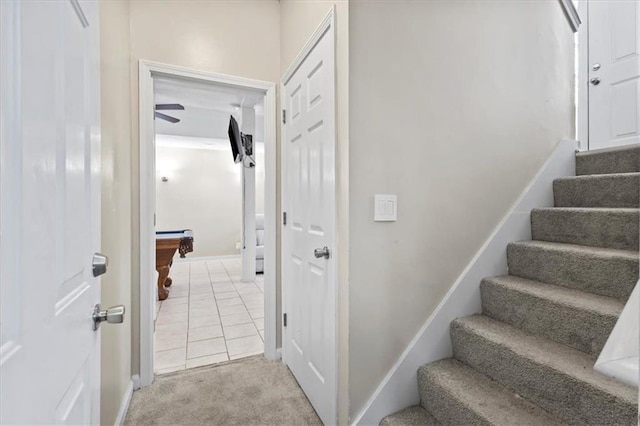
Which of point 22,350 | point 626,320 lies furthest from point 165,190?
point 626,320

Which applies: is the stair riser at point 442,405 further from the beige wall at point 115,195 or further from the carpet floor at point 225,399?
the beige wall at point 115,195

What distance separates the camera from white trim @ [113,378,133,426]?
155 cm

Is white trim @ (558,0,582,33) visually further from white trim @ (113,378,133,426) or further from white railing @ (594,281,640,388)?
white trim @ (113,378,133,426)

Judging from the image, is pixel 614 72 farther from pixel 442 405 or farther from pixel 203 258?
pixel 203 258

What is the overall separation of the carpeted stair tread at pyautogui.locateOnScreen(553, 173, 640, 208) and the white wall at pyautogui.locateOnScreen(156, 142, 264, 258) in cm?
603

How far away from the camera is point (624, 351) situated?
1.29 feet

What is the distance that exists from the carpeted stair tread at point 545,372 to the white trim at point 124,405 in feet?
5.98

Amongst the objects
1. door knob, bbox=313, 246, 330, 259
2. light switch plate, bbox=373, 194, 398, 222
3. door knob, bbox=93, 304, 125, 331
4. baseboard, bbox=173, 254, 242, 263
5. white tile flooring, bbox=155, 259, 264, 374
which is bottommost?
white tile flooring, bbox=155, 259, 264, 374

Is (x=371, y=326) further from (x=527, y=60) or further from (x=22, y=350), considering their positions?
(x=527, y=60)

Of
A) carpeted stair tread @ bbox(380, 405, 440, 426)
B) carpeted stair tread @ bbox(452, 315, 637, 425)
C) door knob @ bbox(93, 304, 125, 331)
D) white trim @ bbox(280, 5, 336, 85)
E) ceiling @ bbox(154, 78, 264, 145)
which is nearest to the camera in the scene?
door knob @ bbox(93, 304, 125, 331)

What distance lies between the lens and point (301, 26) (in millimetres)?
1920

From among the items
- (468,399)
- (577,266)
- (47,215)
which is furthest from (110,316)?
(577,266)

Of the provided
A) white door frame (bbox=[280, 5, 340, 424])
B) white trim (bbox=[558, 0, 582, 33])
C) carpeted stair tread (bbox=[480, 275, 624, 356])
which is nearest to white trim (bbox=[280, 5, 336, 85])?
white door frame (bbox=[280, 5, 340, 424])

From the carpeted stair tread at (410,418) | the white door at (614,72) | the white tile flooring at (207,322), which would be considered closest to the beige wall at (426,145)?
the carpeted stair tread at (410,418)
